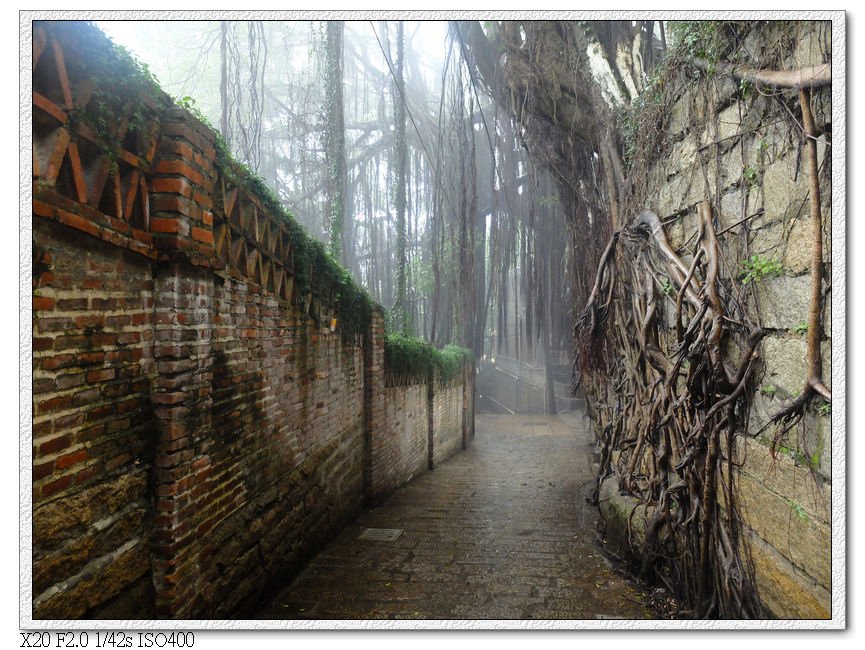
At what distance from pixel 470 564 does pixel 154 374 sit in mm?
2910

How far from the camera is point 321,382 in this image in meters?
4.29

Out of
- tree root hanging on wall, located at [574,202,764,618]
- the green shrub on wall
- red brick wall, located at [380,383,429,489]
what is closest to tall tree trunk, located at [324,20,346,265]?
the green shrub on wall

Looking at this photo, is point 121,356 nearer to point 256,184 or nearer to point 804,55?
point 256,184

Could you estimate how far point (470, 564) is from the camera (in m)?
4.01

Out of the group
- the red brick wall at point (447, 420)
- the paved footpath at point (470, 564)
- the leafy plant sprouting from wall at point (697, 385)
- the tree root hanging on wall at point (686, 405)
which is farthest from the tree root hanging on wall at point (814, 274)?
the red brick wall at point (447, 420)

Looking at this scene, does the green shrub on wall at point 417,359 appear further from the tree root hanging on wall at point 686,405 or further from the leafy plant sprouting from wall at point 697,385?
the leafy plant sprouting from wall at point 697,385

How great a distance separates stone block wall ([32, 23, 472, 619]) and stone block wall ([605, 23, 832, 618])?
2768mm

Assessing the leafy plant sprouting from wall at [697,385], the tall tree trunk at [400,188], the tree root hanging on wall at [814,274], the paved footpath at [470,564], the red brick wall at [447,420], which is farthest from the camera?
the red brick wall at [447,420]

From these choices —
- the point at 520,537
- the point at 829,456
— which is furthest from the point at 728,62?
the point at 520,537

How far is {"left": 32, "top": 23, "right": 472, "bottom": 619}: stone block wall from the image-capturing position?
1.68 metres

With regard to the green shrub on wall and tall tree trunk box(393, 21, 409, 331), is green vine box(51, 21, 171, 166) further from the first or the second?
tall tree trunk box(393, 21, 409, 331)

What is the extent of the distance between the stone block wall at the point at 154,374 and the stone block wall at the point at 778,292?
277cm

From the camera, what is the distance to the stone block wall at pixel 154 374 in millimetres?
1682

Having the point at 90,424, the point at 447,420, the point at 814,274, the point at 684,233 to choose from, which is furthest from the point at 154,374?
the point at 447,420
